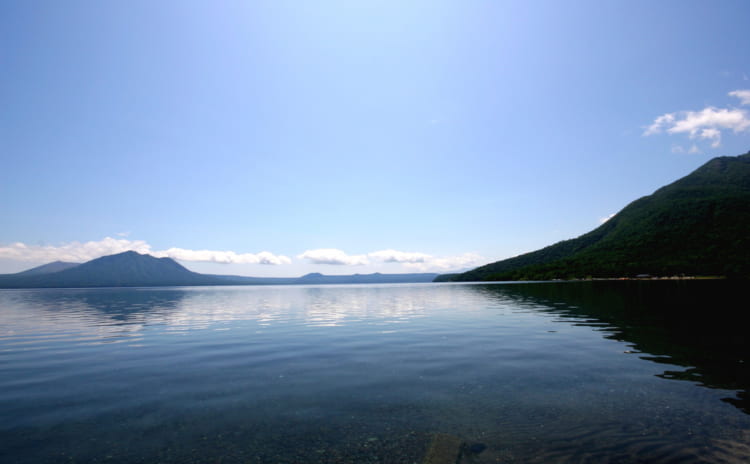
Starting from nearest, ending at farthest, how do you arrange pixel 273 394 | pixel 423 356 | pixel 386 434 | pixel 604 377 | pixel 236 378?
pixel 386 434 → pixel 273 394 → pixel 604 377 → pixel 236 378 → pixel 423 356

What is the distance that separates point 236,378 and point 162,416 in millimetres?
5536

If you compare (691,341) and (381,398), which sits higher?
(381,398)

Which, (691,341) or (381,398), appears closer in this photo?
(381,398)

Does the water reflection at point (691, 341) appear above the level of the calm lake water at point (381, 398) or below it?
below

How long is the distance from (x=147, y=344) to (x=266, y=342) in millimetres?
10137

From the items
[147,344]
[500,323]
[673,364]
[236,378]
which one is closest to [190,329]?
[147,344]

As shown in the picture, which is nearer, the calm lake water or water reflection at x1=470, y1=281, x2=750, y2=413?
the calm lake water

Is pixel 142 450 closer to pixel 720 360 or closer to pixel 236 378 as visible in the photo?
pixel 236 378

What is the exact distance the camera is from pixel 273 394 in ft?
51.1

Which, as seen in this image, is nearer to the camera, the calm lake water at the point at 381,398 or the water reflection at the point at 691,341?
the calm lake water at the point at 381,398

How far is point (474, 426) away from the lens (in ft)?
37.7

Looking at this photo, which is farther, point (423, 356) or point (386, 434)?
point (423, 356)

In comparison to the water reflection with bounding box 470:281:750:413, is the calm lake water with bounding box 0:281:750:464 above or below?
above

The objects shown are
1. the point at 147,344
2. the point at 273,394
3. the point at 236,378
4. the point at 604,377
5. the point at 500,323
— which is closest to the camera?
the point at 273,394
